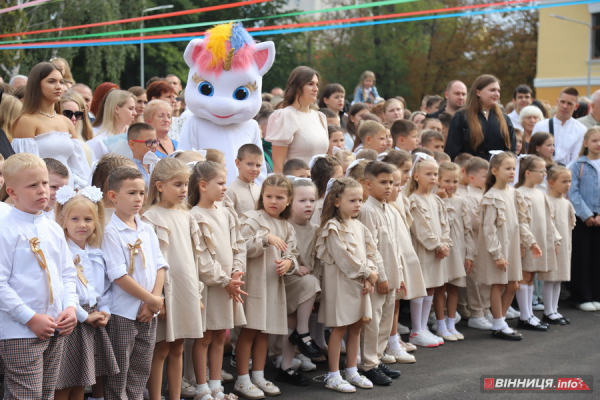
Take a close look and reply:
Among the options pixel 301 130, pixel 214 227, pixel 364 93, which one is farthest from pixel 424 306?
pixel 364 93

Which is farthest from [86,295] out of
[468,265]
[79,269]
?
[468,265]

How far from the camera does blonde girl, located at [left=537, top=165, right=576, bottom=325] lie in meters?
8.11

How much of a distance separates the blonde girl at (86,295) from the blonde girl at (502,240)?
13.6 ft

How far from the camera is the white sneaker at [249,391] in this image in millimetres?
5426

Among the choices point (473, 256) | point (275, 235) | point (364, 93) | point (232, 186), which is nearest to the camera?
point (275, 235)

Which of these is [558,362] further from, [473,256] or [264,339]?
[264,339]

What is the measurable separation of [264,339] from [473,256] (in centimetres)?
275

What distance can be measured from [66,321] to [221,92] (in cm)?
308

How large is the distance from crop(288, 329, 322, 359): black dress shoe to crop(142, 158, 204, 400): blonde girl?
1119 mm

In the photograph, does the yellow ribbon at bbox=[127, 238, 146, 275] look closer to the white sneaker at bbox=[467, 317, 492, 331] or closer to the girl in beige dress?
the white sneaker at bbox=[467, 317, 492, 331]

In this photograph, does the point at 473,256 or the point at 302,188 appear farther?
the point at 473,256

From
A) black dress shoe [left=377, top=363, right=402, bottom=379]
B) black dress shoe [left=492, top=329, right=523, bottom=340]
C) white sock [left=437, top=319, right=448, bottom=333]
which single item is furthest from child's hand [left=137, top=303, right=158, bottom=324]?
black dress shoe [left=492, top=329, right=523, bottom=340]

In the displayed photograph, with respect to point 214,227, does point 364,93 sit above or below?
above

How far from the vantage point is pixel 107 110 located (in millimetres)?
6930
